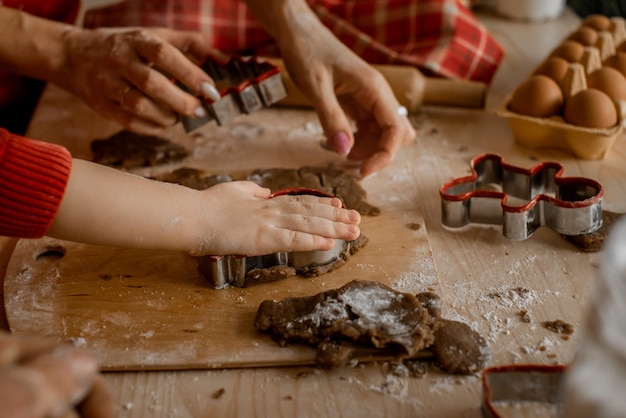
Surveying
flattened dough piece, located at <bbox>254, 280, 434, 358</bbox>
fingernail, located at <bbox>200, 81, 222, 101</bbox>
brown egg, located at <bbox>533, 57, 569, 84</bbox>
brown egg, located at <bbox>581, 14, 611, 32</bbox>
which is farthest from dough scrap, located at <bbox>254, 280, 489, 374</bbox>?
brown egg, located at <bbox>581, 14, 611, 32</bbox>

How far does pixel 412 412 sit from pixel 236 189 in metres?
0.43

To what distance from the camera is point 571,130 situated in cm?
139

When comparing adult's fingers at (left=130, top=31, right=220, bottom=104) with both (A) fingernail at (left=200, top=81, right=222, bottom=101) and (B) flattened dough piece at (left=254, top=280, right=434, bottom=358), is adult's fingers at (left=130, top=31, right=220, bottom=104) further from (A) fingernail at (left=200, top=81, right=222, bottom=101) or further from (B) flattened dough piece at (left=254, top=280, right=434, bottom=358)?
(B) flattened dough piece at (left=254, top=280, right=434, bottom=358)

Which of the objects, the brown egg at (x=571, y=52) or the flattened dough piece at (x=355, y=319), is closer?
the flattened dough piece at (x=355, y=319)

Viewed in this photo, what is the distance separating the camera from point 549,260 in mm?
1144

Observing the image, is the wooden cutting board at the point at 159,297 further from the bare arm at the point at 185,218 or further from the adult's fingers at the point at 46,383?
the adult's fingers at the point at 46,383

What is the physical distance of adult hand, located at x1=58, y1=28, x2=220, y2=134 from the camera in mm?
1316

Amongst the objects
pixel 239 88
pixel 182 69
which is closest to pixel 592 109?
pixel 239 88

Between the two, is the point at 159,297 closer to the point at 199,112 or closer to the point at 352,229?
the point at 352,229

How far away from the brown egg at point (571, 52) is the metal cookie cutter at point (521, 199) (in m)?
0.39

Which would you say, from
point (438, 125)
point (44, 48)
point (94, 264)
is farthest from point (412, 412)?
point (44, 48)

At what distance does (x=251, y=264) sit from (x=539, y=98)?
686 millimetres

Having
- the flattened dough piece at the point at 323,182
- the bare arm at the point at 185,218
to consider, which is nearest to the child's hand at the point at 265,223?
the bare arm at the point at 185,218

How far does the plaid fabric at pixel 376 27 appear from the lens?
1.77 meters
